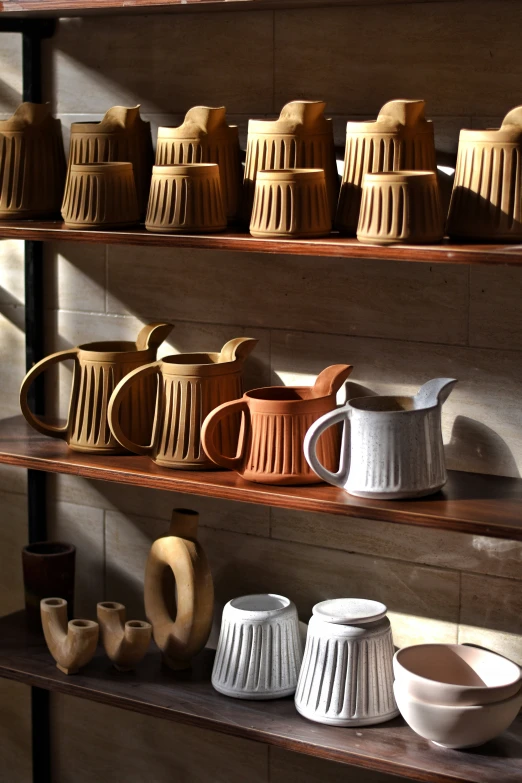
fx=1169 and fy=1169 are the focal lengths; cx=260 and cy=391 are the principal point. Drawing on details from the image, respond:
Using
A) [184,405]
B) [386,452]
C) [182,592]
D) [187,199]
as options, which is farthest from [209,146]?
[182,592]

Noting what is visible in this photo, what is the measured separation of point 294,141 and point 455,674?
77 cm

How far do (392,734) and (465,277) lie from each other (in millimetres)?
647

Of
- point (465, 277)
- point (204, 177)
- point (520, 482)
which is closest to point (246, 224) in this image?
point (204, 177)

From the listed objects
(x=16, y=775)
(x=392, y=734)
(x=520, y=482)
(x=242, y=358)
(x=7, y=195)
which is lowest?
(x=16, y=775)

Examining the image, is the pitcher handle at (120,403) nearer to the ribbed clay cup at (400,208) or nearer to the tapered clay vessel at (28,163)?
the tapered clay vessel at (28,163)

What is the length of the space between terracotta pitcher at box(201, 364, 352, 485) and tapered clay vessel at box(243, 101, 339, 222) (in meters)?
0.29

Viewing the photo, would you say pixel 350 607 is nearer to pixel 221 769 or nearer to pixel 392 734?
pixel 392 734

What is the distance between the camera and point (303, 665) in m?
1.68

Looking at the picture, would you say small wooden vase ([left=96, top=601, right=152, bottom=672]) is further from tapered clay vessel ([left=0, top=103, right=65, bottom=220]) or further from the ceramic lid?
tapered clay vessel ([left=0, top=103, right=65, bottom=220])

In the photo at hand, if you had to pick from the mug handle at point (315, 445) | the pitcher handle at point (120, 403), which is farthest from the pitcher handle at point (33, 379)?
the mug handle at point (315, 445)

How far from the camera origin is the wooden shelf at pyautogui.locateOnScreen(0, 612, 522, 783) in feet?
4.98

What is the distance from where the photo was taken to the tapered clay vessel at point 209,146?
65.1 inches

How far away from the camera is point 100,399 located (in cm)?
176

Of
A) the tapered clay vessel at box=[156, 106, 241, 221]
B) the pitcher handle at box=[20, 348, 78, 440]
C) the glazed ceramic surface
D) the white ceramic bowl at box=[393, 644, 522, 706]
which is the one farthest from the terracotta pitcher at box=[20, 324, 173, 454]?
the white ceramic bowl at box=[393, 644, 522, 706]
